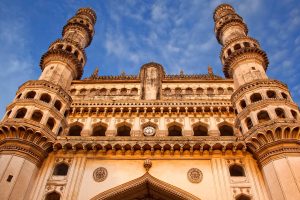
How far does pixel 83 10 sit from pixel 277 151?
→ 941 inches

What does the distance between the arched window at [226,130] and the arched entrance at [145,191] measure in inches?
227

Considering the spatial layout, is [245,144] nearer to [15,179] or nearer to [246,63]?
[246,63]

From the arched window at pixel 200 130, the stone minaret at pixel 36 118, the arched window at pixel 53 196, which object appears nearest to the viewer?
the stone minaret at pixel 36 118

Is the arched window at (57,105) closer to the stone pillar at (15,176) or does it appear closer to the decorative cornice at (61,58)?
the decorative cornice at (61,58)

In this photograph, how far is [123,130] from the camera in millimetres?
21625

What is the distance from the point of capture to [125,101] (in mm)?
22094

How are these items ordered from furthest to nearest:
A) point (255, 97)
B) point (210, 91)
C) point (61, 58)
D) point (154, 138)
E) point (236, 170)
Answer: point (61, 58) → point (210, 91) → point (255, 97) → point (154, 138) → point (236, 170)

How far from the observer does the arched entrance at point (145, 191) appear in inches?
679

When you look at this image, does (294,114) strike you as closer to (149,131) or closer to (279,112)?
(279,112)

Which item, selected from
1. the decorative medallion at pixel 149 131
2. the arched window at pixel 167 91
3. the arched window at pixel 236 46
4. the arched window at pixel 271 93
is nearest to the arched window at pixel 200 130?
the decorative medallion at pixel 149 131

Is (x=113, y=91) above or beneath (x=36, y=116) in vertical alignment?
above

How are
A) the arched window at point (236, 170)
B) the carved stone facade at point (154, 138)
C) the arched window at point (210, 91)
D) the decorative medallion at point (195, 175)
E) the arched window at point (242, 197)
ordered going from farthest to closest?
the arched window at point (210, 91), the arched window at point (236, 170), the decorative medallion at point (195, 175), the carved stone facade at point (154, 138), the arched window at point (242, 197)

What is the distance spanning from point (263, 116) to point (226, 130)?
2704 millimetres

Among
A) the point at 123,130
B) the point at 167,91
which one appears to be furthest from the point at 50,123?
the point at 167,91
